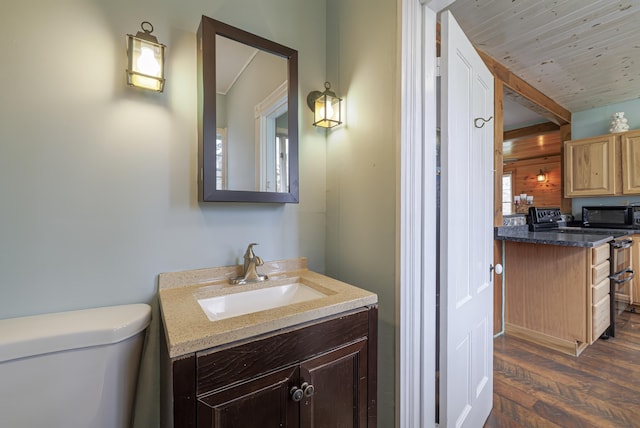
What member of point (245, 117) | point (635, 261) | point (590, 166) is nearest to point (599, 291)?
point (635, 261)

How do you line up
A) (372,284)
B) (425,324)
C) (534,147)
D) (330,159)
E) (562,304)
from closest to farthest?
(425,324), (372,284), (330,159), (562,304), (534,147)

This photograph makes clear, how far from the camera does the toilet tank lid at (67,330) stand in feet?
2.38

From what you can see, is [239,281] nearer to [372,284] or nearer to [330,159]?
[372,284]

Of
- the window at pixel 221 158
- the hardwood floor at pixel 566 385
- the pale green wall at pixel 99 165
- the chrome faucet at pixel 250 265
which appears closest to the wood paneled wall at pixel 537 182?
the hardwood floor at pixel 566 385

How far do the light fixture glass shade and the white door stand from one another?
488 millimetres

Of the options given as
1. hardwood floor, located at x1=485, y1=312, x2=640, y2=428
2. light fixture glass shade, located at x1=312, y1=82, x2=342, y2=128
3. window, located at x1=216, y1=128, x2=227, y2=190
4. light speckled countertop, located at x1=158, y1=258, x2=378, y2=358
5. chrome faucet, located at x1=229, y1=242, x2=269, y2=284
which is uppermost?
light fixture glass shade, located at x1=312, y1=82, x2=342, y2=128

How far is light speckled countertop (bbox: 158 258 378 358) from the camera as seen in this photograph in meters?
0.68

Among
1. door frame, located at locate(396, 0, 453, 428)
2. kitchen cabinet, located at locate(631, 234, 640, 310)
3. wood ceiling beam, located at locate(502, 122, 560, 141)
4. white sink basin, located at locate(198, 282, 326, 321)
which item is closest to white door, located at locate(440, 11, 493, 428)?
door frame, located at locate(396, 0, 453, 428)

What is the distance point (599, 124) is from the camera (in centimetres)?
362

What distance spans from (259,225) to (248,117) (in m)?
0.51

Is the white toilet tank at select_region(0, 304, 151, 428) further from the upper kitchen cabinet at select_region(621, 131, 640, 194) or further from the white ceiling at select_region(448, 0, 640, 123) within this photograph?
the upper kitchen cabinet at select_region(621, 131, 640, 194)

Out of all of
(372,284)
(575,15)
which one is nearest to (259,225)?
(372,284)

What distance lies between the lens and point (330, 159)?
1484 mm

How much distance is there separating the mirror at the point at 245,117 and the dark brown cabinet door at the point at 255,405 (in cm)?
70
